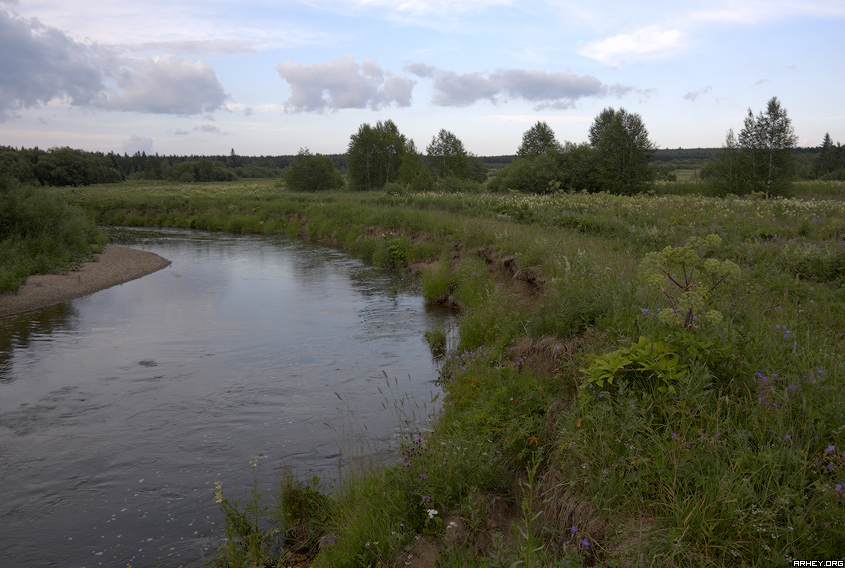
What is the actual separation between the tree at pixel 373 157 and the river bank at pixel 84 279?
3983cm

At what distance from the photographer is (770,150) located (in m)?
35.5

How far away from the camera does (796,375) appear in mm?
3521

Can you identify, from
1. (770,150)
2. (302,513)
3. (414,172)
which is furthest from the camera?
(414,172)

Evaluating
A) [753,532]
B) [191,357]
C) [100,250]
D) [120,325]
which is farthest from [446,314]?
[100,250]

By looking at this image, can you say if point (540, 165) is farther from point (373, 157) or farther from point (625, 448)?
point (625, 448)

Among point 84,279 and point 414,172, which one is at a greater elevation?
point 414,172

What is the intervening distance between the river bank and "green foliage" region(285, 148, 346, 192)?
126ft

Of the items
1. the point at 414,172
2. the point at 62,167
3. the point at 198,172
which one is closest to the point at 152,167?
the point at 198,172

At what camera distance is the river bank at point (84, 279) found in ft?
46.0

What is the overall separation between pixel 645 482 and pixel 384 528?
6.43 feet

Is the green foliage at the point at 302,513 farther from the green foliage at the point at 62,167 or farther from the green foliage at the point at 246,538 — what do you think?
the green foliage at the point at 62,167

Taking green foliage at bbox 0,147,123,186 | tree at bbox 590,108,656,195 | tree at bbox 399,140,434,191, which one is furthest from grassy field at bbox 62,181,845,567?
green foliage at bbox 0,147,123,186

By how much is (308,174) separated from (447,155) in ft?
70.8

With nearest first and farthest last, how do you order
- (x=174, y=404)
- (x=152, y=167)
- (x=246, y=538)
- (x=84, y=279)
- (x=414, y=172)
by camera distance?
(x=246, y=538)
(x=174, y=404)
(x=84, y=279)
(x=414, y=172)
(x=152, y=167)
